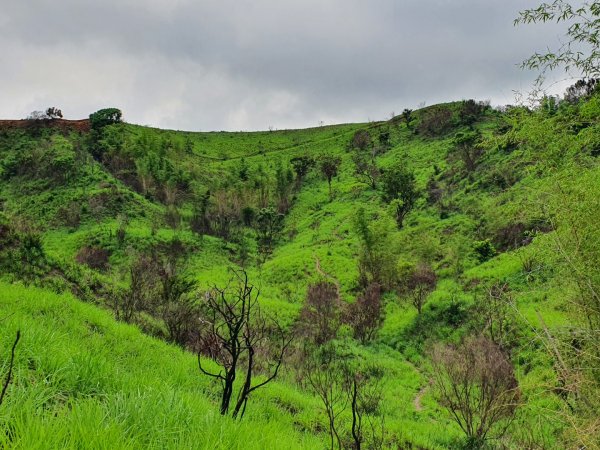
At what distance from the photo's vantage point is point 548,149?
822 cm

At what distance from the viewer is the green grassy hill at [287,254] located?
3.25 meters

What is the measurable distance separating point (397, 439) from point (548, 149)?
732 cm

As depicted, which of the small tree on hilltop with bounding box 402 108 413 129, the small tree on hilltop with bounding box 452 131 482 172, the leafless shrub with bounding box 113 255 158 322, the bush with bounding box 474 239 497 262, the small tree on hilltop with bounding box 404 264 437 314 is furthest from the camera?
the small tree on hilltop with bounding box 402 108 413 129

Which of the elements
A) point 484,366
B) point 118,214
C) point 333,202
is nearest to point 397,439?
point 484,366

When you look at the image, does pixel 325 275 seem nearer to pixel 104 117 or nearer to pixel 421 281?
pixel 421 281

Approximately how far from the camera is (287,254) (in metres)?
40.7

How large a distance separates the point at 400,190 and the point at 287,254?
15.6 m

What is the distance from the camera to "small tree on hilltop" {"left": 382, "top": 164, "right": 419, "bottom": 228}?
→ 40.9m

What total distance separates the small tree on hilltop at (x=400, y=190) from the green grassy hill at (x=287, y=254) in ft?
6.20

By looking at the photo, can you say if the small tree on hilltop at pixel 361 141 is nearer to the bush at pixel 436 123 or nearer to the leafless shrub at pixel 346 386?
the bush at pixel 436 123

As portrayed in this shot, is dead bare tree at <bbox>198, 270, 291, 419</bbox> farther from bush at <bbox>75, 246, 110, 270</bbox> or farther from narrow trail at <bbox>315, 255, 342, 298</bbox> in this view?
bush at <bbox>75, 246, 110, 270</bbox>

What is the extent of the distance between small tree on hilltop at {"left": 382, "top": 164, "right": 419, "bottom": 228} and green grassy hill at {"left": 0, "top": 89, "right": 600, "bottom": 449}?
189 centimetres

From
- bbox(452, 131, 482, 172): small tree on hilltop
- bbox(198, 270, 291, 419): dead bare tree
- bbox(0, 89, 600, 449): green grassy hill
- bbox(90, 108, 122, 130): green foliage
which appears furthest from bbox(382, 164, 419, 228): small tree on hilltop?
bbox(90, 108, 122, 130): green foliage

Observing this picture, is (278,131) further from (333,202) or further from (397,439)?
(397,439)
